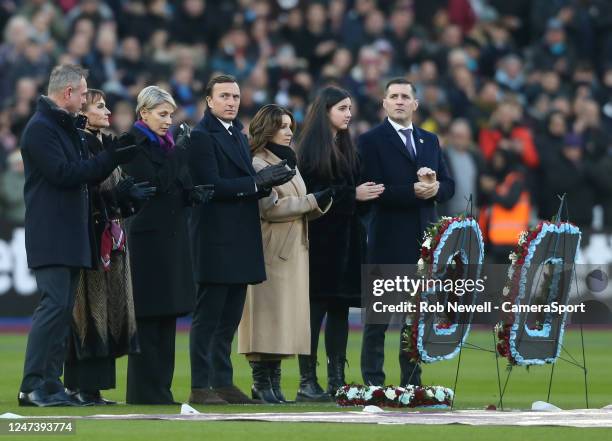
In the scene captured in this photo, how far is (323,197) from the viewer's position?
45.8 ft

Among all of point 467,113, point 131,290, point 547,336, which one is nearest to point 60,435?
point 131,290

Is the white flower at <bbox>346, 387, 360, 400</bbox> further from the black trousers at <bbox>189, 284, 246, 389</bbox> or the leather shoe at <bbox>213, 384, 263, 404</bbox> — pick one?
the black trousers at <bbox>189, 284, 246, 389</bbox>

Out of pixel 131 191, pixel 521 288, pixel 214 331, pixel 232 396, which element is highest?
pixel 131 191

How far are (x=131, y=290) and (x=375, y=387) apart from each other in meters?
1.99

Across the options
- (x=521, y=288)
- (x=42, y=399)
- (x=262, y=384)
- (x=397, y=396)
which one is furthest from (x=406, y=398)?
(x=42, y=399)

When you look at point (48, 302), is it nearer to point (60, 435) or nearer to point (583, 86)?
point (60, 435)

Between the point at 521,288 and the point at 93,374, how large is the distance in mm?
3279

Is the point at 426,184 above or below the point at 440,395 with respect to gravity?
above

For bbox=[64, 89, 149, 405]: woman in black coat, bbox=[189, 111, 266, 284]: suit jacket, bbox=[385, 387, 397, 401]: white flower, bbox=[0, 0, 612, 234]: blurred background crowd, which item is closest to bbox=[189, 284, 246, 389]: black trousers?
bbox=[189, 111, 266, 284]: suit jacket

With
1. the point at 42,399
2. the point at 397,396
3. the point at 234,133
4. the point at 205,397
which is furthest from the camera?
the point at 234,133

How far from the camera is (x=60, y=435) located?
34.1ft

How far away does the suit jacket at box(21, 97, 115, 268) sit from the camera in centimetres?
1252

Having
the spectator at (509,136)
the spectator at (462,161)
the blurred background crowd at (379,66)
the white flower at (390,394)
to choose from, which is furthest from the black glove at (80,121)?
the spectator at (509,136)

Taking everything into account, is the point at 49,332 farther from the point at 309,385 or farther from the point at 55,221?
the point at 309,385
